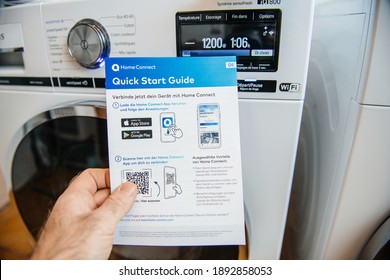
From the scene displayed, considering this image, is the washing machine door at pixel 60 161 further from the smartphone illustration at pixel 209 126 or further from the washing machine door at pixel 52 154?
the smartphone illustration at pixel 209 126

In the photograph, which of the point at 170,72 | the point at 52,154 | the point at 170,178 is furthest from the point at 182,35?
the point at 52,154

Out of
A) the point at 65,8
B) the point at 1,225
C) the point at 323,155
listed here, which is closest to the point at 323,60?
the point at 323,155

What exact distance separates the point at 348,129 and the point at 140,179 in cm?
33

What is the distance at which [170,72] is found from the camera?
1.28 ft

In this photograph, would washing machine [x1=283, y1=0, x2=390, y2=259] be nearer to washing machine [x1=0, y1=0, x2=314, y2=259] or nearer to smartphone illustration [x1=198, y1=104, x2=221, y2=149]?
washing machine [x1=0, y1=0, x2=314, y2=259]

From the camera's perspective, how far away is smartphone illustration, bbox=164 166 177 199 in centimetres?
41

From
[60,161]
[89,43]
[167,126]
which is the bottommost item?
[60,161]

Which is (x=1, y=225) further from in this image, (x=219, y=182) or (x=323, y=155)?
(x=323, y=155)

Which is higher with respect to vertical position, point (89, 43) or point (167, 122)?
point (89, 43)

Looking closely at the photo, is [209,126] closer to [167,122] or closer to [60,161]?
[167,122]

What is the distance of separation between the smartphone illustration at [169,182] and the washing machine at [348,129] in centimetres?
27

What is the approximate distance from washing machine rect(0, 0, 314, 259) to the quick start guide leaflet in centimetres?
4

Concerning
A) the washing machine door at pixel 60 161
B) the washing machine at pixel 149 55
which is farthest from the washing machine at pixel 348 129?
the washing machine door at pixel 60 161

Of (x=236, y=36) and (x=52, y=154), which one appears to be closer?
(x=236, y=36)
